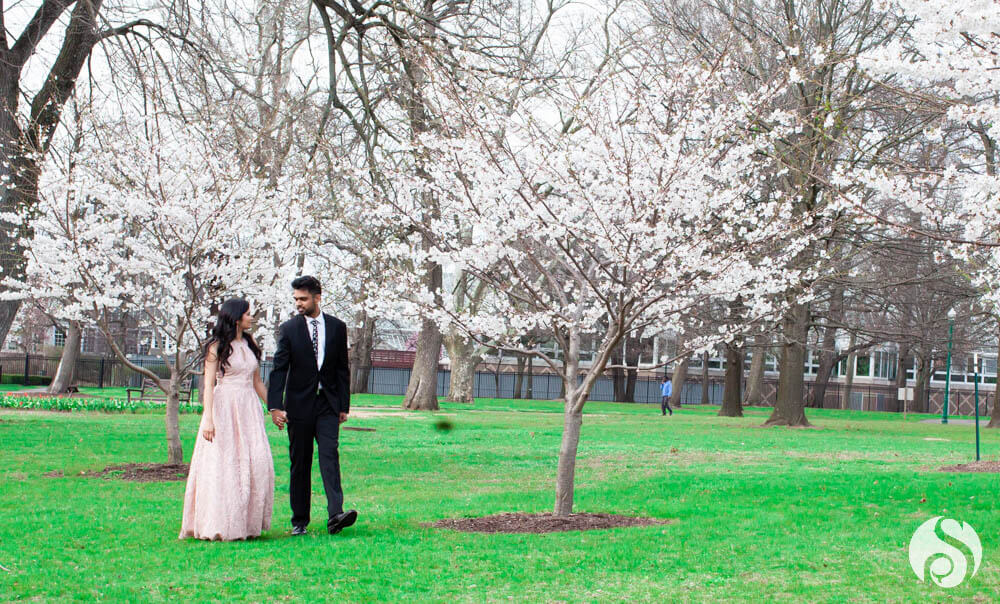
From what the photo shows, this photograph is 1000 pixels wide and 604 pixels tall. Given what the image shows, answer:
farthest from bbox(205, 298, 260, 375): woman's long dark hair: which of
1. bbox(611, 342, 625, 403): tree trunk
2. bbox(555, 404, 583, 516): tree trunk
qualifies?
bbox(611, 342, 625, 403): tree trunk

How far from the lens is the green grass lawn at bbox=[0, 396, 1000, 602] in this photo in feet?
18.5

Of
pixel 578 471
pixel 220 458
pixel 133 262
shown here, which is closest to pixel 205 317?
pixel 133 262

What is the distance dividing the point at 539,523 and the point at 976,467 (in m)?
8.17

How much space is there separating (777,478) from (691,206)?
5.17 metres

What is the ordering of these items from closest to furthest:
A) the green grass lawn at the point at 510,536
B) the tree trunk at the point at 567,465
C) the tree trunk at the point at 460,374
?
1. the green grass lawn at the point at 510,536
2. the tree trunk at the point at 567,465
3. the tree trunk at the point at 460,374

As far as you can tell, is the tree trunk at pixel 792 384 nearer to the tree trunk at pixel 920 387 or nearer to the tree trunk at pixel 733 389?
the tree trunk at pixel 733 389

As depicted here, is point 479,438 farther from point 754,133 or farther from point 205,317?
point 754,133

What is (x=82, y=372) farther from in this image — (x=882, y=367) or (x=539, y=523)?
(x=882, y=367)

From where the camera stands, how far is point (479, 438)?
20.2m

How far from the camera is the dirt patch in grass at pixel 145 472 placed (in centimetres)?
1145

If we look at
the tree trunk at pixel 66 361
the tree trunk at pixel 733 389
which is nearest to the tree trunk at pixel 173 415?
the tree trunk at pixel 66 361

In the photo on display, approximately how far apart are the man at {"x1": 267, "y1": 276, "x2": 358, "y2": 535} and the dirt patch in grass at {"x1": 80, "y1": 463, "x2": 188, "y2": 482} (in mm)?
4461

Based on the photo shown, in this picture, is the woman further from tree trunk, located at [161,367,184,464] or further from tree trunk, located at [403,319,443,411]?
tree trunk, located at [403,319,443,411]

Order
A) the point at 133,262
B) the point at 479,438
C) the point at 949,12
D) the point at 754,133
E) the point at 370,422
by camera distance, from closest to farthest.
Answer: the point at 949,12, the point at 754,133, the point at 133,262, the point at 479,438, the point at 370,422
